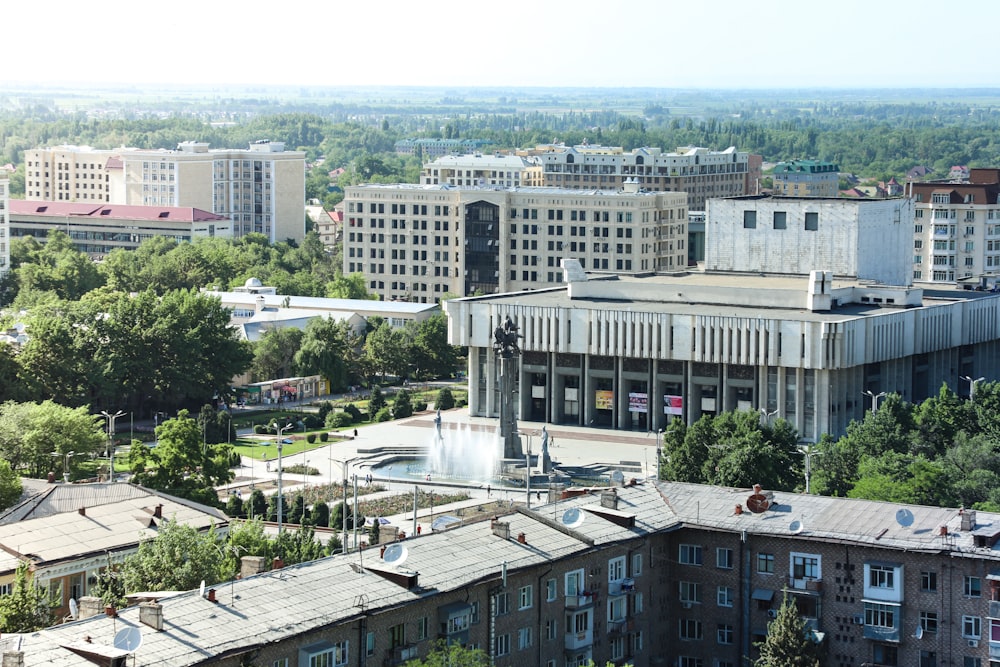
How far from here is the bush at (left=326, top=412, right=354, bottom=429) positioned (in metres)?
116

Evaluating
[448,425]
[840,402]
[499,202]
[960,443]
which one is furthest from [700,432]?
[499,202]

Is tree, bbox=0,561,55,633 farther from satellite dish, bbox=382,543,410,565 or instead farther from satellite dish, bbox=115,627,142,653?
satellite dish, bbox=115,627,142,653

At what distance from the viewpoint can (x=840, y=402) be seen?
106 m

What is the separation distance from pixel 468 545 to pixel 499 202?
116 meters

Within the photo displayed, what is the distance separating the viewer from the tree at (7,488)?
73.4m

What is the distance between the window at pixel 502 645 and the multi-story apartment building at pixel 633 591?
0.06m

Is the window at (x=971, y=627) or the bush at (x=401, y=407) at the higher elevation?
the window at (x=971, y=627)

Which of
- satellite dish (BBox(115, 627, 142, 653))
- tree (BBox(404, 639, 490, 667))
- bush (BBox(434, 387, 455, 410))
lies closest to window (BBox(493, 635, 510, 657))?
tree (BBox(404, 639, 490, 667))

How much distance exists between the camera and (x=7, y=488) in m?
73.9

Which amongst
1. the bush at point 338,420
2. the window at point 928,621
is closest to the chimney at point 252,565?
the window at point 928,621

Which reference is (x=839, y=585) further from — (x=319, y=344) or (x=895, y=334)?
(x=319, y=344)

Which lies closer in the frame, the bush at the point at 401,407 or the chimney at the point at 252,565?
the chimney at the point at 252,565

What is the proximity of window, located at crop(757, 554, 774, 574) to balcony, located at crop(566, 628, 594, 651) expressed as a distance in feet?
17.3

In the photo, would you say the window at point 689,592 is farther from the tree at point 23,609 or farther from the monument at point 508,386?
the monument at point 508,386
